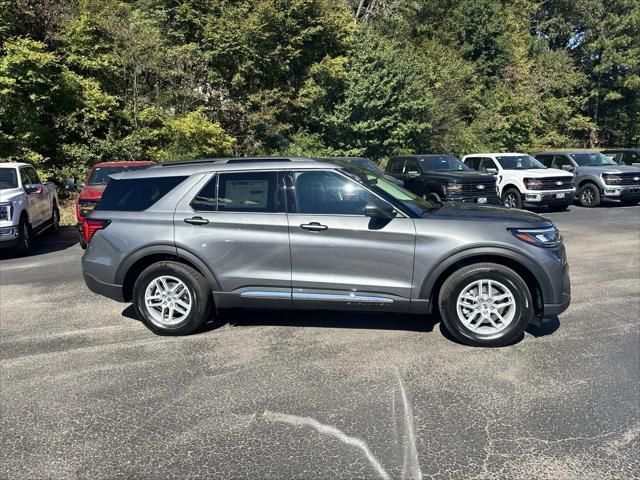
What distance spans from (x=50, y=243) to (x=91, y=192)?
8.01 ft

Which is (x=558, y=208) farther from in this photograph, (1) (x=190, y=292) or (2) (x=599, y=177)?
(1) (x=190, y=292)

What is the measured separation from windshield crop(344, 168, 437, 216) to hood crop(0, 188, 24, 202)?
292 inches

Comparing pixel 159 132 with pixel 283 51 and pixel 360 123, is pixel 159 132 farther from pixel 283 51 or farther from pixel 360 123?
pixel 360 123

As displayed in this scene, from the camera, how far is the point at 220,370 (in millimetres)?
4297

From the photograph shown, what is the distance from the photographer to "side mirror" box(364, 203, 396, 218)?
4637 mm

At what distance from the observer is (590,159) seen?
17.4 meters

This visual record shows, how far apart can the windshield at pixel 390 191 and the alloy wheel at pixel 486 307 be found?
860 millimetres

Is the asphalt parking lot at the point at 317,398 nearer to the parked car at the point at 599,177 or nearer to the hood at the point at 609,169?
the parked car at the point at 599,177

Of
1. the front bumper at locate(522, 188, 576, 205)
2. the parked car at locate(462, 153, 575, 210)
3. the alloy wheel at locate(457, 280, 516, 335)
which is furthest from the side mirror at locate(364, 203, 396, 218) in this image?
the front bumper at locate(522, 188, 576, 205)

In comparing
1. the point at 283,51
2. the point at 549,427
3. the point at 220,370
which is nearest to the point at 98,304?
the point at 220,370

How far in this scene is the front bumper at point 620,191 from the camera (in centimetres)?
1566

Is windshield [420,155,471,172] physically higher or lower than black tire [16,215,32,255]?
higher

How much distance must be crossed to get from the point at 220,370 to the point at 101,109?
15.3m

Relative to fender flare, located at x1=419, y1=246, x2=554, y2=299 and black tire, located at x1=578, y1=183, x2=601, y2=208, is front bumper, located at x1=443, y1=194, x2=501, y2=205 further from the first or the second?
fender flare, located at x1=419, y1=246, x2=554, y2=299
